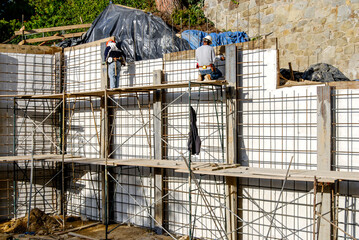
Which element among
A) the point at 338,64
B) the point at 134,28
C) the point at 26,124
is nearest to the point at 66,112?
the point at 26,124

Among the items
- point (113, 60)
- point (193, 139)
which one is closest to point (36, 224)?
point (113, 60)

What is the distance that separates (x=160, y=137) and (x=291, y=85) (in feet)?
12.1

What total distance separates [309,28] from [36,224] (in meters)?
10.2

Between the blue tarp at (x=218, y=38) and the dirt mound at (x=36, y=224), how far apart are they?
6.63 metres

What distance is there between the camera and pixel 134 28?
13008 mm

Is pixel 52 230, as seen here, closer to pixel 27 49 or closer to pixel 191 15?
pixel 27 49

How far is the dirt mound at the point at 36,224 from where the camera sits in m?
11.7

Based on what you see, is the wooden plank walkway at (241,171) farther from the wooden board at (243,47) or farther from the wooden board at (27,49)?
the wooden board at (27,49)

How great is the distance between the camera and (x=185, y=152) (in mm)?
10836

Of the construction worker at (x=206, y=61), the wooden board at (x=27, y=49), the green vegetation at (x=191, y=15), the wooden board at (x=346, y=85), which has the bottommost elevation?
the wooden board at (x=346, y=85)

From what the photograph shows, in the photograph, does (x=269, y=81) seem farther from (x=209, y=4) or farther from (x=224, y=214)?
(x=209, y=4)

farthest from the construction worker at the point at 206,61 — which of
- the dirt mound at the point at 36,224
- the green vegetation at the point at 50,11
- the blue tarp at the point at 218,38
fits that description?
the green vegetation at the point at 50,11

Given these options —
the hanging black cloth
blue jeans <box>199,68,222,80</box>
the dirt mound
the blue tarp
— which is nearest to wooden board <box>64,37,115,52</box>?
the blue tarp

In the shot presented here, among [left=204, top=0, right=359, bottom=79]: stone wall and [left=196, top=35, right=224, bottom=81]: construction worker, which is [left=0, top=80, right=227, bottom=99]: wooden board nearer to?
[left=196, top=35, right=224, bottom=81]: construction worker
